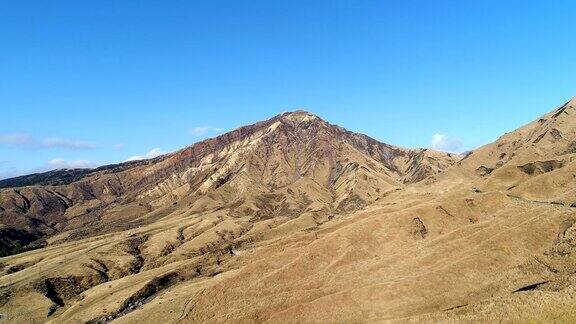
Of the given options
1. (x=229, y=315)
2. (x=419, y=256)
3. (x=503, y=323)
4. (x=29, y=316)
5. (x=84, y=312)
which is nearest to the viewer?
(x=503, y=323)

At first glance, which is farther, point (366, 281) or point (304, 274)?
point (304, 274)

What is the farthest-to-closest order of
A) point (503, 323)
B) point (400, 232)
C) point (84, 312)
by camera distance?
1. point (84, 312)
2. point (400, 232)
3. point (503, 323)

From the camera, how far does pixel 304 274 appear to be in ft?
334

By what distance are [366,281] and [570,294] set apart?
35327 millimetres

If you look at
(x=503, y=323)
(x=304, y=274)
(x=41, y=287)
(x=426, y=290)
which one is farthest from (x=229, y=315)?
(x=41, y=287)

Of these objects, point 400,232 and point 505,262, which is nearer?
point 505,262

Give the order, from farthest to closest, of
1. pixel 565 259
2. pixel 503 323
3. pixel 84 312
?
pixel 84 312, pixel 565 259, pixel 503 323

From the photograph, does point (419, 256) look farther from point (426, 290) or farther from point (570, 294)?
point (570, 294)

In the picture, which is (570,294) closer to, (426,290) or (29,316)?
(426,290)

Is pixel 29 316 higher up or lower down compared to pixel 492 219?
lower down

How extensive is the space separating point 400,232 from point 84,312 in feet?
282

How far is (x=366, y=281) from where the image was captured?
92750mm

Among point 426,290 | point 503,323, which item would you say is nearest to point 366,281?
point 426,290

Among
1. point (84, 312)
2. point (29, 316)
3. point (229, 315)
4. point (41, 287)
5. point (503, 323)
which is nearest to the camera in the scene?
point (503, 323)
